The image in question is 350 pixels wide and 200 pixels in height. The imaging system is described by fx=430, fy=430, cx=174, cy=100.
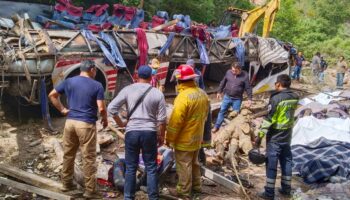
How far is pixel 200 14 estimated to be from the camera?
20.3 metres

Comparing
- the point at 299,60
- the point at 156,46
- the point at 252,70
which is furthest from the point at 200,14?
the point at 156,46

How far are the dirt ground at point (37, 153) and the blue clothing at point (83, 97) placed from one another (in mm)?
1135

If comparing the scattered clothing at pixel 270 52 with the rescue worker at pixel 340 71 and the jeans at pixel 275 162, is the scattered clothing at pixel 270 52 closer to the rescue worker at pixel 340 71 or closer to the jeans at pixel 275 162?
the rescue worker at pixel 340 71

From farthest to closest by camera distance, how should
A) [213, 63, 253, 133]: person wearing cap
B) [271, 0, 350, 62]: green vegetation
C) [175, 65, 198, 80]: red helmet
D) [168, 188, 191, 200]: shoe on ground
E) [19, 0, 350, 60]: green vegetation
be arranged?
[271, 0, 350, 62]: green vegetation, [19, 0, 350, 60]: green vegetation, [213, 63, 253, 133]: person wearing cap, [168, 188, 191, 200]: shoe on ground, [175, 65, 198, 80]: red helmet

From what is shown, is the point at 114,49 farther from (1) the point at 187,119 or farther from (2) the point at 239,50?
(2) the point at 239,50

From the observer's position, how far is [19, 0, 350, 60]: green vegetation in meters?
19.3

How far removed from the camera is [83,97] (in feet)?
16.2

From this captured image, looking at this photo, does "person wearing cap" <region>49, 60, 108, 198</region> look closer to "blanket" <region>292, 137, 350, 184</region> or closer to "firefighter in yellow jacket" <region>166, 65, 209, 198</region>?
"firefighter in yellow jacket" <region>166, 65, 209, 198</region>

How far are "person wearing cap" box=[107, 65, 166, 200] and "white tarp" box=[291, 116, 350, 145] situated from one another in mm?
4549

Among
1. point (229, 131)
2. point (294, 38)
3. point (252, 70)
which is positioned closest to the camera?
point (229, 131)

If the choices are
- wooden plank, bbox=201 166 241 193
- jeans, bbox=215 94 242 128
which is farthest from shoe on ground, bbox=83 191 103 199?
jeans, bbox=215 94 242 128

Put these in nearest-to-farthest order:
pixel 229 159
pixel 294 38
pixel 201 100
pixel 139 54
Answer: pixel 201 100
pixel 229 159
pixel 139 54
pixel 294 38

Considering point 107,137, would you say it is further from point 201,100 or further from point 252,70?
point 252,70

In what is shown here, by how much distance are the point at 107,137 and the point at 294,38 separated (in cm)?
2528
